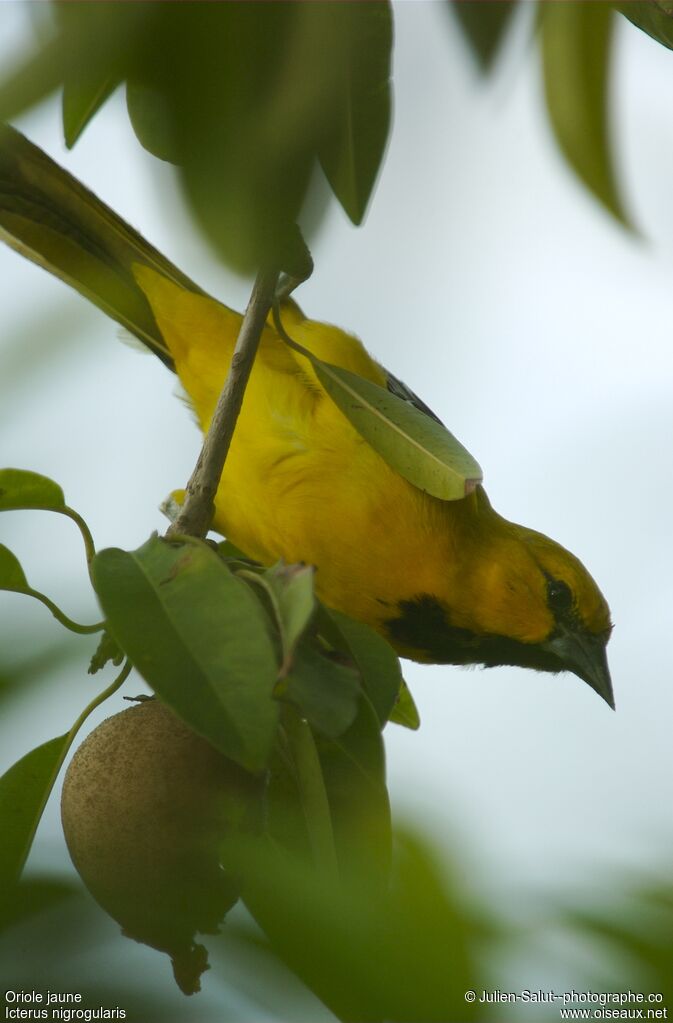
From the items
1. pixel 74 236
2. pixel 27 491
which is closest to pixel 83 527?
pixel 27 491

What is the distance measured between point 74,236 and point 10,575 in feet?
4.29

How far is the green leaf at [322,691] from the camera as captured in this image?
123cm

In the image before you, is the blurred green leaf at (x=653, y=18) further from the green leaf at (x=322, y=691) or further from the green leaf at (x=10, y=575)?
the green leaf at (x=10, y=575)

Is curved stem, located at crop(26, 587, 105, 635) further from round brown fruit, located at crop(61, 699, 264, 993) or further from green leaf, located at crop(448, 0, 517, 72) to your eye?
green leaf, located at crop(448, 0, 517, 72)

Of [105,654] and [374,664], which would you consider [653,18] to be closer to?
[374,664]

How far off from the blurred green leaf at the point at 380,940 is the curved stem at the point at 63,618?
144 centimetres

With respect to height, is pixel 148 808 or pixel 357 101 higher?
pixel 357 101

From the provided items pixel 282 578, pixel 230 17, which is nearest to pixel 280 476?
pixel 282 578

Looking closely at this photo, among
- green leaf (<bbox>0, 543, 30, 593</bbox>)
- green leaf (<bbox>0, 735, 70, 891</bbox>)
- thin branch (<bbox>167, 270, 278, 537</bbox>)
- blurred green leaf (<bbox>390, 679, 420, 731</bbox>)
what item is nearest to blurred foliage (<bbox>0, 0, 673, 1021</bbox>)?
green leaf (<bbox>0, 735, 70, 891</bbox>)

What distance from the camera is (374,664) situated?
66.6 inches

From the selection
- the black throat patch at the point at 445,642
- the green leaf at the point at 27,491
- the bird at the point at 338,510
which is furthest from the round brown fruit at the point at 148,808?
the black throat patch at the point at 445,642

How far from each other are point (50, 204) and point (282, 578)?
1725 millimetres

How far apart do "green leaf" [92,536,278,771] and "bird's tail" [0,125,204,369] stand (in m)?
1.35

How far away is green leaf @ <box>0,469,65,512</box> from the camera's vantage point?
6.63 feet
